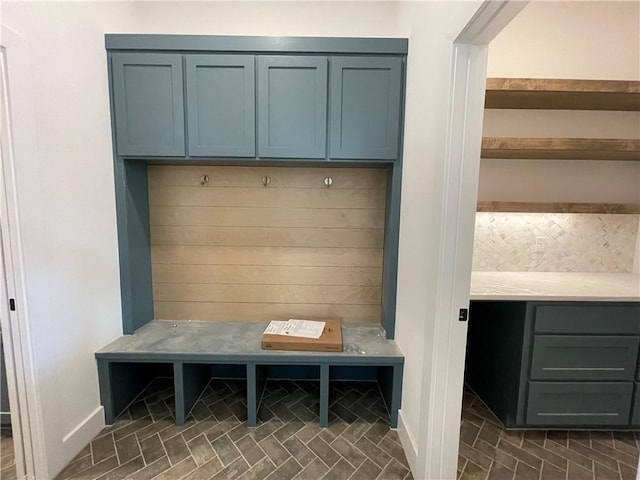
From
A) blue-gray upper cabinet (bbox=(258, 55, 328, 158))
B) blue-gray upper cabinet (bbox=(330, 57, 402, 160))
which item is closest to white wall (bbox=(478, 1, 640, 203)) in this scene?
blue-gray upper cabinet (bbox=(330, 57, 402, 160))

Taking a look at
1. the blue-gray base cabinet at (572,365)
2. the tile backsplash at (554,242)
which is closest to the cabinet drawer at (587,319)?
the blue-gray base cabinet at (572,365)

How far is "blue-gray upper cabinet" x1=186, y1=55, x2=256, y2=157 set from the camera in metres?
1.91

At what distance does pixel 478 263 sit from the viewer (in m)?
2.36

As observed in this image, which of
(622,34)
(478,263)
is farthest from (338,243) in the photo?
(622,34)

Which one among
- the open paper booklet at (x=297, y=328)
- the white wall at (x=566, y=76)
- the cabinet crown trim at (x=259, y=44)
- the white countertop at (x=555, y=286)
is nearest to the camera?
the white countertop at (x=555, y=286)

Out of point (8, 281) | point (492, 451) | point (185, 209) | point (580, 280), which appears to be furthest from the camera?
point (185, 209)

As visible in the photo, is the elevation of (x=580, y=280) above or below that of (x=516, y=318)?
above

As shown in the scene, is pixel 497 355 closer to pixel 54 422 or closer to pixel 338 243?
pixel 338 243

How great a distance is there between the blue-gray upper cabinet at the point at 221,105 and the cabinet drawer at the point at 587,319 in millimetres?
2099

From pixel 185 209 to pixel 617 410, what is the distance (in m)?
3.27

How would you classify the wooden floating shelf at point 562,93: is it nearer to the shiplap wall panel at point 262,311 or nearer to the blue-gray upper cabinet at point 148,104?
the shiplap wall panel at point 262,311

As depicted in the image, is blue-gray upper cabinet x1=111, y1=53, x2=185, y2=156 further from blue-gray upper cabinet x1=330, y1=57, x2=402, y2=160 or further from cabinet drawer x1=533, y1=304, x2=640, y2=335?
cabinet drawer x1=533, y1=304, x2=640, y2=335

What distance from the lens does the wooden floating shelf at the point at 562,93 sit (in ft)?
6.21

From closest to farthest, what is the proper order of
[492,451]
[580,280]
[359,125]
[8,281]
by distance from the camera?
[8,281]
[492,451]
[359,125]
[580,280]
